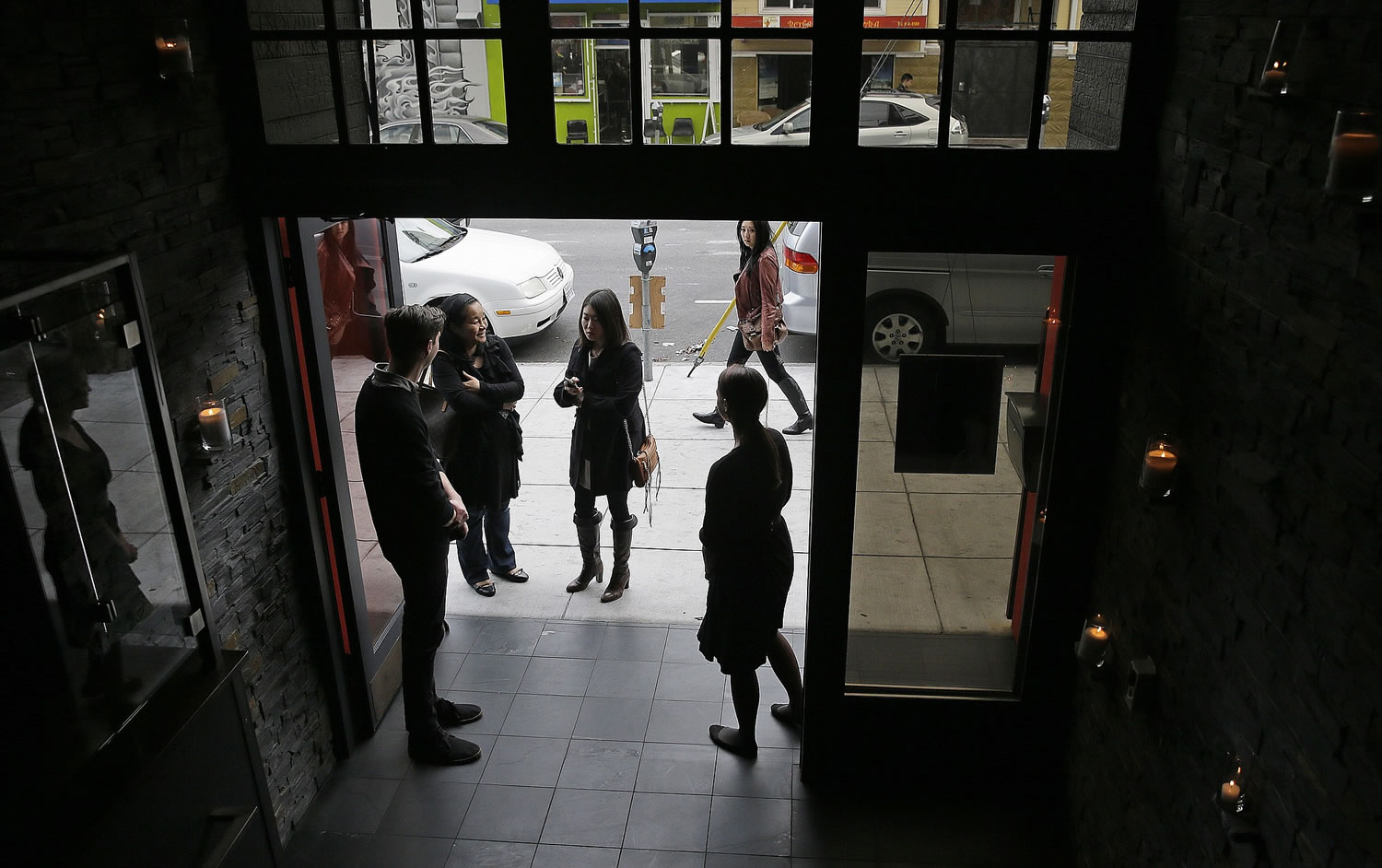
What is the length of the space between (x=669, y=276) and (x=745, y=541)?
27.6 ft

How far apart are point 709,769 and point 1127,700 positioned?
1.69m

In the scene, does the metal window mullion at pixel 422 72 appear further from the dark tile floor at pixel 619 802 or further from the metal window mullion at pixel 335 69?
the dark tile floor at pixel 619 802

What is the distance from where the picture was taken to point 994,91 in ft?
10.3

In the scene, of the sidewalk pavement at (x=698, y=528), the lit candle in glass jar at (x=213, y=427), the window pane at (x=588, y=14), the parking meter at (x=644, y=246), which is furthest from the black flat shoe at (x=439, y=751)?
the parking meter at (x=644, y=246)

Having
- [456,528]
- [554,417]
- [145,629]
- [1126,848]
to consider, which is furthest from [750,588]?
[554,417]

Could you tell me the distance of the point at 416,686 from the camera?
4098mm

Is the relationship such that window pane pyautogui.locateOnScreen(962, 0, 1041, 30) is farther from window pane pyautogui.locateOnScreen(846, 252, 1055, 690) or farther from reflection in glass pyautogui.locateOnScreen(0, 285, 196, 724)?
reflection in glass pyautogui.locateOnScreen(0, 285, 196, 724)

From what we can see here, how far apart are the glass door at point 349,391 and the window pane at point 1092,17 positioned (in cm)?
257

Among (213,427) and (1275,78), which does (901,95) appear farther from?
(213,427)

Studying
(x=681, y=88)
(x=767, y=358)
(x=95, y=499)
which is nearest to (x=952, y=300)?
(x=681, y=88)

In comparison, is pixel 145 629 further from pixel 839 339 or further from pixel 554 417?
pixel 554 417

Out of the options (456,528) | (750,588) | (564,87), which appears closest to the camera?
(564,87)

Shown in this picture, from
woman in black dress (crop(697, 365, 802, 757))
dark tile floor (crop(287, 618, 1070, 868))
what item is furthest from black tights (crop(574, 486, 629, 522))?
woman in black dress (crop(697, 365, 802, 757))

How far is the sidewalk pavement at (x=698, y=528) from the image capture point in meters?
3.66
